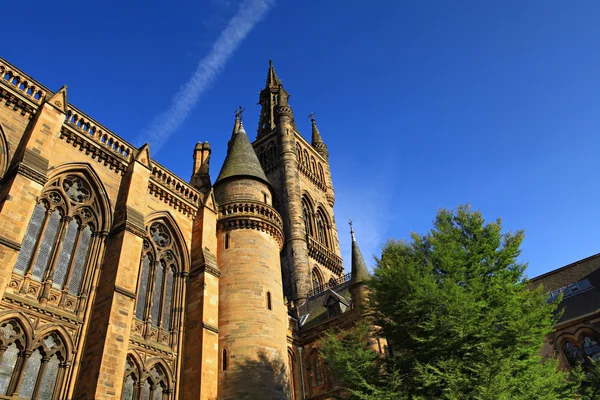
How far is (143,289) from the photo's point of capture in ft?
53.1

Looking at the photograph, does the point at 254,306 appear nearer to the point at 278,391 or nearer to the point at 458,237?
the point at 278,391

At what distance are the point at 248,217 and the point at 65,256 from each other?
809 centimetres

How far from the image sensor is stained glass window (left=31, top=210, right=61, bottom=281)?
1321 centimetres

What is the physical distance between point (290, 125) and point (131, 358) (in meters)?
36.0

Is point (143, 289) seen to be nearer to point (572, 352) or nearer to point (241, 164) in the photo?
point (241, 164)

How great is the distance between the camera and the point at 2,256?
37.1 ft

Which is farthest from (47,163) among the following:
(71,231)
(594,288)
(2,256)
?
(594,288)

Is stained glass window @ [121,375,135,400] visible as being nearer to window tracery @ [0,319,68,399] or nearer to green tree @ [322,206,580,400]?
window tracery @ [0,319,68,399]

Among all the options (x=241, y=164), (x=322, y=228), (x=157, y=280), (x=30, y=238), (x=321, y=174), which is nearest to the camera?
(x=30, y=238)

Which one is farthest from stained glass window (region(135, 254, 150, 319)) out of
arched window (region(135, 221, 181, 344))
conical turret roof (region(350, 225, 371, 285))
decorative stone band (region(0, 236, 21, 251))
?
conical turret roof (region(350, 225, 371, 285))

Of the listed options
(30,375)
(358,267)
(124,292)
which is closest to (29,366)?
(30,375)

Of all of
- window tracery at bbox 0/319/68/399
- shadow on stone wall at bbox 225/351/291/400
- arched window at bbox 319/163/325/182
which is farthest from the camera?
arched window at bbox 319/163/325/182

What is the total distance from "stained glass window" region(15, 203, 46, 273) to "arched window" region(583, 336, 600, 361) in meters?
24.0

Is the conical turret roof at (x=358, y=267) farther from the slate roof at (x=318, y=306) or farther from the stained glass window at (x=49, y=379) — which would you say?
the stained glass window at (x=49, y=379)
